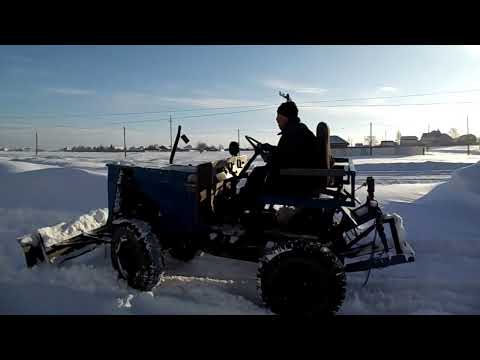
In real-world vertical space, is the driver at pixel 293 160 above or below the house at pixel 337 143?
below

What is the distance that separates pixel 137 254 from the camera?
10.9ft

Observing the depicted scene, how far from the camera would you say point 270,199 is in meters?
3.13

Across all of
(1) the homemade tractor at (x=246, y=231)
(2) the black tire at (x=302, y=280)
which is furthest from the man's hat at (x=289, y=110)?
(2) the black tire at (x=302, y=280)

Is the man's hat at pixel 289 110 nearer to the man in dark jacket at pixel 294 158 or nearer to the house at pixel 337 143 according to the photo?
the man in dark jacket at pixel 294 158

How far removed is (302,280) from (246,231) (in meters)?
0.78

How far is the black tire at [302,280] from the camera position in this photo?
284 cm

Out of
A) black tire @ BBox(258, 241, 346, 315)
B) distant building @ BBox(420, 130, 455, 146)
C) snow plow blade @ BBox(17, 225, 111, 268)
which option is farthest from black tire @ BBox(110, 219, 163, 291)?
distant building @ BBox(420, 130, 455, 146)

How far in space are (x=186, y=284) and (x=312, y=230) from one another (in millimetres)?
1430

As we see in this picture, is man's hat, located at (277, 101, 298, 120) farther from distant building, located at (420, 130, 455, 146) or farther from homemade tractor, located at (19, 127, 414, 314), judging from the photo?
distant building, located at (420, 130, 455, 146)

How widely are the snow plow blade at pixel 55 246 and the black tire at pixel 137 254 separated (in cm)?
28

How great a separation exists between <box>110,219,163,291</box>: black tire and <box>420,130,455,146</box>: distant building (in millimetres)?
82691

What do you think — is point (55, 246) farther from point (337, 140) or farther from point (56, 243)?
point (337, 140)

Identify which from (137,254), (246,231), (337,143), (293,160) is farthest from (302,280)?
(337,143)
